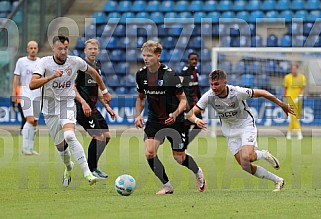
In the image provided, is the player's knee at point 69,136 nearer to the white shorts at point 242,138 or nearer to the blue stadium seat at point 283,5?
the white shorts at point 242,138

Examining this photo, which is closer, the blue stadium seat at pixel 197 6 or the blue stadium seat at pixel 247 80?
the blue stadium seat at pixel 247 80

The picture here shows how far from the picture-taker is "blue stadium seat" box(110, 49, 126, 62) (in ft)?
81.4

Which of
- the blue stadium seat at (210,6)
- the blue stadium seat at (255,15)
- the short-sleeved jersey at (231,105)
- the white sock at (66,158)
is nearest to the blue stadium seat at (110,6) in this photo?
the blue stadium seat at (210,6)

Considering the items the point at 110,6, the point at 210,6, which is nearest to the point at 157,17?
the point at 210,6

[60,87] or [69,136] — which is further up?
[60,87]

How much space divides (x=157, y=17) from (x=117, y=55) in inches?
75.5

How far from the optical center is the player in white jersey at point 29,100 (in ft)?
50.6

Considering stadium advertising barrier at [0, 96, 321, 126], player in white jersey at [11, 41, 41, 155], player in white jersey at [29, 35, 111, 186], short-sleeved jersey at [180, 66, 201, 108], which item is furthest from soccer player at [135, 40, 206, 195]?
stadium advertising barrier at [0, 96, 321, 126]

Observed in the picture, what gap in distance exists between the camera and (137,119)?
10.1 meters

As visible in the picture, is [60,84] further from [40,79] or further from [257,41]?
[257,41]

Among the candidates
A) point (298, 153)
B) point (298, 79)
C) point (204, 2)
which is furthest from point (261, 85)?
point (298, 153)

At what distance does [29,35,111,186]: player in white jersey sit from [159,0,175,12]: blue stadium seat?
15469 mm

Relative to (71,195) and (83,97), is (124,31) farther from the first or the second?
(71,195)

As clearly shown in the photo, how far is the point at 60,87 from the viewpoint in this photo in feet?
34.9
